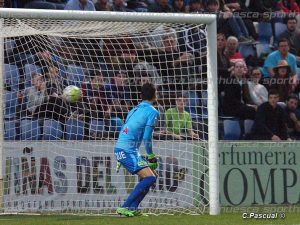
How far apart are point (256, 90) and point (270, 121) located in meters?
0.81

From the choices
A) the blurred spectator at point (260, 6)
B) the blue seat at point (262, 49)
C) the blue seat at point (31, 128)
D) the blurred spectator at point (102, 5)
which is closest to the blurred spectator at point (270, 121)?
the blue seat at point (262, 49)

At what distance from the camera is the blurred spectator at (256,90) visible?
1543cm

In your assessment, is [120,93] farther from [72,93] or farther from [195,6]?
[195,6]

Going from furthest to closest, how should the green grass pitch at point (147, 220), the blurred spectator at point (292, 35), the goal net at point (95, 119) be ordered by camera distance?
the blurred spectator at point (292, 35) → the goal net at point (95, 119) → the green grass pitch at point (147, 220)

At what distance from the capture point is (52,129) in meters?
13.0

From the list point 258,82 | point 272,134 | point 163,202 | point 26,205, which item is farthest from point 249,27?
point 26,205

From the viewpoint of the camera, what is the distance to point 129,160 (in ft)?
35.7

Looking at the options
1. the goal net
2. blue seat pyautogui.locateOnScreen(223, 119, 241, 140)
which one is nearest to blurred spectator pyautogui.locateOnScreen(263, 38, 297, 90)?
blue seat pyautogui.locateOnScreen(223, 119, 241, 140)

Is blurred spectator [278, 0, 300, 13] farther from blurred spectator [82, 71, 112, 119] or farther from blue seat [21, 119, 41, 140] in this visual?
blue seat [21, 119, 41, 140]

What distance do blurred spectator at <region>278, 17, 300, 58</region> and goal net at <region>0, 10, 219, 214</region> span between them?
4.11 metres

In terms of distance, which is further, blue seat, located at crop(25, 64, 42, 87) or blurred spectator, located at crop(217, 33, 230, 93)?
blurred spectator, located at crop(217, 33, 230, 93)

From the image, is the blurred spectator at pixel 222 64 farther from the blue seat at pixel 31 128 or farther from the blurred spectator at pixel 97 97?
the blue seat at pixel 31 128

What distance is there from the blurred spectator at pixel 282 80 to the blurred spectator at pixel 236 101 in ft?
→ 2.64

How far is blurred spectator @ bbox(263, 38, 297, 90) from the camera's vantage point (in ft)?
52.7
